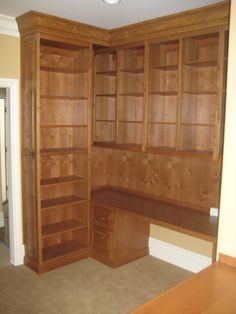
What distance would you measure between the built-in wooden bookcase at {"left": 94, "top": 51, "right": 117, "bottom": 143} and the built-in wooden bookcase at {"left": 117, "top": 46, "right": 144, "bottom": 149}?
22cm

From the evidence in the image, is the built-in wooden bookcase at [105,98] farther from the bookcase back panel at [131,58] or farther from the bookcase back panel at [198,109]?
the bookcase back panel at [198,109]

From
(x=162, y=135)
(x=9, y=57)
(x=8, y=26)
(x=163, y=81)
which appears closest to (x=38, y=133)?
(x=9, y=57)

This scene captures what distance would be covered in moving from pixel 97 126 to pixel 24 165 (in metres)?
1.06

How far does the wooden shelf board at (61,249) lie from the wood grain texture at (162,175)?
841 mm

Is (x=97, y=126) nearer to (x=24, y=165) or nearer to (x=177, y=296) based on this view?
(x=24, y=165)

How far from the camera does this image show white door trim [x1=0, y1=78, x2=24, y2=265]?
3645 millimetres

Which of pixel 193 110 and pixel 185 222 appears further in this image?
pixel 193 110

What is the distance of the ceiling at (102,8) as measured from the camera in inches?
115

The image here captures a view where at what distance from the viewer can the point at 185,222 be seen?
3207 millimetres

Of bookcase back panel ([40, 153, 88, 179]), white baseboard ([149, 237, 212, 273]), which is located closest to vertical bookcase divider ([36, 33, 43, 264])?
bookcase back panel ([40, 153, 88, 179])

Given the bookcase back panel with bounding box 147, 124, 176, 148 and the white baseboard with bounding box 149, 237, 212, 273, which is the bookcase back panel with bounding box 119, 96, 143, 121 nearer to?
the bookcase back panel with bounding box 147, 124, 176, 148

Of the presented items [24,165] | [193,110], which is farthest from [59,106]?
[193,110]

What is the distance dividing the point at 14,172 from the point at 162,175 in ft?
5.64

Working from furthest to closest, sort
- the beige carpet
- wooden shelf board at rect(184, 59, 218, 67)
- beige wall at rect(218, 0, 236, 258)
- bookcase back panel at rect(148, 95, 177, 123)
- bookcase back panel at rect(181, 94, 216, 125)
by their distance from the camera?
bookcase back panel at rect(148, 95, 177, 123) < bookcase back panel at rect(181, 94, 216, 125) < wooden shelf board at rect(184, 59, 218, 67) < the beige carpet < beige wall at rect(218, 0, 236, 258)
